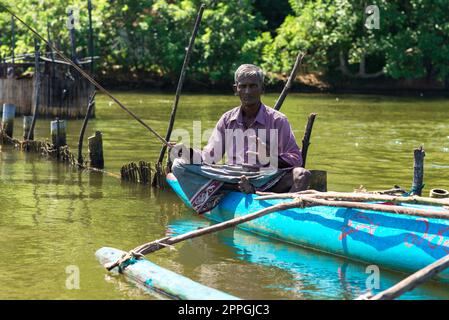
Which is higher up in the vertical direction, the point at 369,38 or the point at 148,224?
the point at 369,38

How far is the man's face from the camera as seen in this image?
846 centimetres

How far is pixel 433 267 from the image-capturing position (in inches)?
226

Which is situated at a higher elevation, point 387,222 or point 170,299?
point 387,222

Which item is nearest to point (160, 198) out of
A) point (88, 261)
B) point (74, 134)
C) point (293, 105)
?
point (88, 261)

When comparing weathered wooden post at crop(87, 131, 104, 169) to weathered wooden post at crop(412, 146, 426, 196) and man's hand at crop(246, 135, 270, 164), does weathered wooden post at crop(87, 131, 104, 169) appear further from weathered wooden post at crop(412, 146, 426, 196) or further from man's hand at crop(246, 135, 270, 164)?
weathered wooden post at crop(412, 146, 426, 196)

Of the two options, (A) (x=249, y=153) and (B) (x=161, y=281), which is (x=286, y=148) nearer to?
(A) (x=249, y=153)

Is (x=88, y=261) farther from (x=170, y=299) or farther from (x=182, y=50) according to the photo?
(x=182, y=50)

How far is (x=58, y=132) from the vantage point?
13.5 m

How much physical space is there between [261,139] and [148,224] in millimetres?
1603

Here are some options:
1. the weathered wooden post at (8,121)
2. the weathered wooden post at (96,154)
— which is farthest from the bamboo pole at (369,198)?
the weathered wooden post at (8,121)

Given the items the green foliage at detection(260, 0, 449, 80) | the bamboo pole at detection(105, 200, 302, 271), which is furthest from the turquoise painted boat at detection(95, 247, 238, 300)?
the green foliage at detection(260, 0, 449, 80)

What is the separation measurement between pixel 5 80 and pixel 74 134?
2.75 m

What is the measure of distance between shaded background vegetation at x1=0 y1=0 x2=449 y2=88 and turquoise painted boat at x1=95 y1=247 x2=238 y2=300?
22875mm

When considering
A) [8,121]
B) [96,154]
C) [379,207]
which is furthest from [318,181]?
[8,121]
